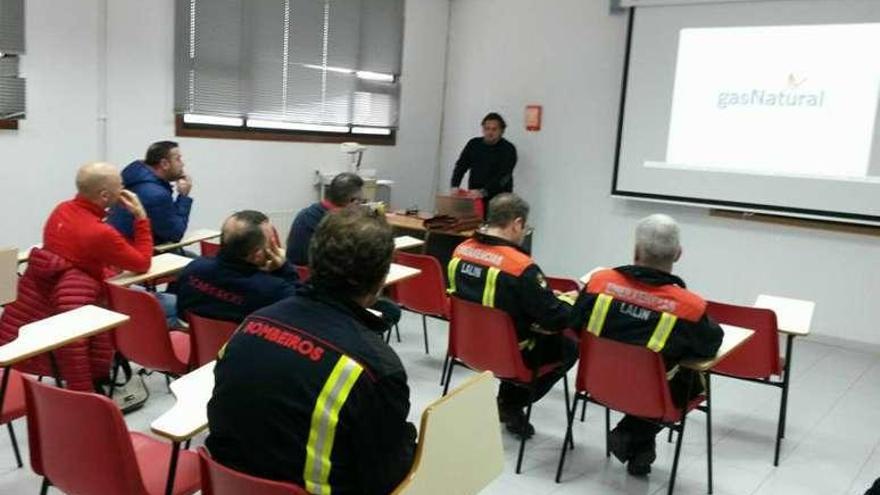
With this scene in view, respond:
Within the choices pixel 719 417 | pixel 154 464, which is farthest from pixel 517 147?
pixel 154 464

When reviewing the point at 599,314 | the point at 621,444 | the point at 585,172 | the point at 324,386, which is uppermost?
the point at 585,172

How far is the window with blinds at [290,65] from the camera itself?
5.23 m

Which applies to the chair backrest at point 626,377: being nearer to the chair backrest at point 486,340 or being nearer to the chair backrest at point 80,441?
the chair backrest at point 486,340

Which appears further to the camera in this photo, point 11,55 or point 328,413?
point 11,55

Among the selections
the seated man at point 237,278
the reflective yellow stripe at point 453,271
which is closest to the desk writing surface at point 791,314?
the reflective yellow stripe at point 453,271

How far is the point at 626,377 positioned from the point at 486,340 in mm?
652

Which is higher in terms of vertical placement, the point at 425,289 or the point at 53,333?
the point at 53,333

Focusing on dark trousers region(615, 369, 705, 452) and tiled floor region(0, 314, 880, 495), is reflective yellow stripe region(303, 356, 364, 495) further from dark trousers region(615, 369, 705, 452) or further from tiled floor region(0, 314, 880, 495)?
dark trousers region(615, 369, 705, 452)

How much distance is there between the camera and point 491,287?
10.1 feet

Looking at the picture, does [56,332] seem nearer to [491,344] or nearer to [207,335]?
[207,335]

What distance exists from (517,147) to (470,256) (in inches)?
155

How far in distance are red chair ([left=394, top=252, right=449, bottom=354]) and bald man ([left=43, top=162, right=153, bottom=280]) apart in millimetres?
1496

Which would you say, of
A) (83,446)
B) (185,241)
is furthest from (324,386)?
(185,241)

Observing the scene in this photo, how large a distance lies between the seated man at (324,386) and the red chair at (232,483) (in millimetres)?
36
